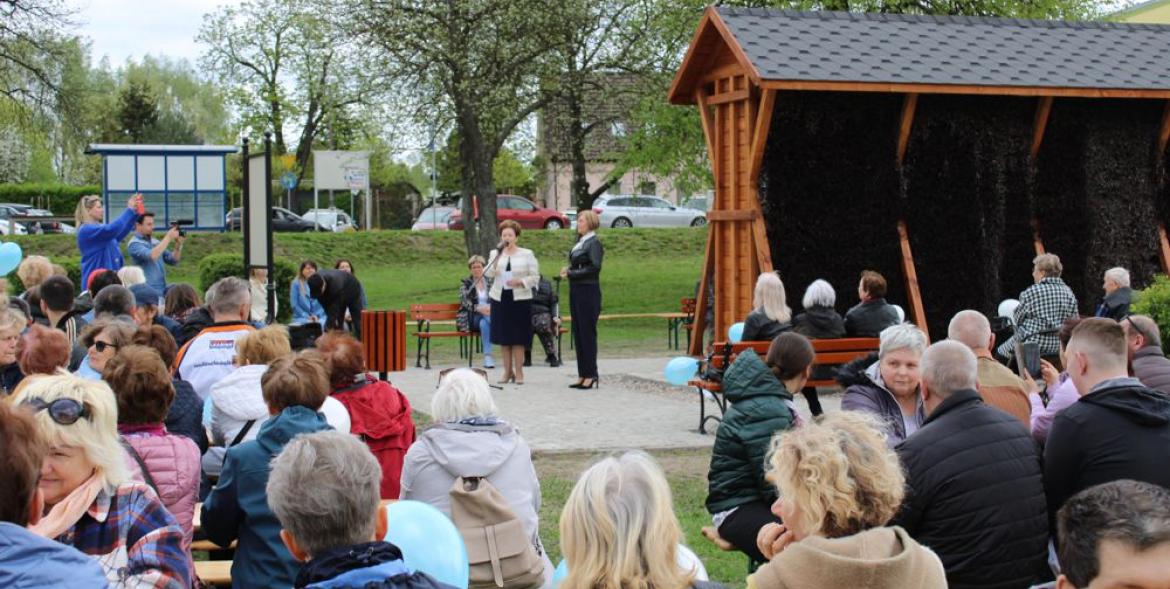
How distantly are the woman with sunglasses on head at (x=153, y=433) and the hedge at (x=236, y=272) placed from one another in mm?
16229

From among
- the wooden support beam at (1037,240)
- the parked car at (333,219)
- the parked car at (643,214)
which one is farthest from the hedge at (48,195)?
the wooden support beam at (1037,240)

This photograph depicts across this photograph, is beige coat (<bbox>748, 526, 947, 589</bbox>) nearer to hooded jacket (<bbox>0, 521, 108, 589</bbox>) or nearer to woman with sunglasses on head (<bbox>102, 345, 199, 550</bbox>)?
hooded jacket (<bbox>0, 521, 108, 589</bbox>)

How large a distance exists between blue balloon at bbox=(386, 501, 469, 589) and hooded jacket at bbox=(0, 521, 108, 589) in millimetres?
1471

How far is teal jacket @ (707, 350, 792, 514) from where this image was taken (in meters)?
5.65

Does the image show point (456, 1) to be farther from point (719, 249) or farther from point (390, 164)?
point (390, 164)

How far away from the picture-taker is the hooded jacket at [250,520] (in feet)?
16.0

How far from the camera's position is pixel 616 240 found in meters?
40.4

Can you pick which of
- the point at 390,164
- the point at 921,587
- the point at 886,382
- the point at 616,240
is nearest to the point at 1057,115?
the point at 886,382

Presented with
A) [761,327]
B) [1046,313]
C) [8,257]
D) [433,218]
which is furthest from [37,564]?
[433,218]

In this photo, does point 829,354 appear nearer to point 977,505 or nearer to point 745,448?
point 745,448

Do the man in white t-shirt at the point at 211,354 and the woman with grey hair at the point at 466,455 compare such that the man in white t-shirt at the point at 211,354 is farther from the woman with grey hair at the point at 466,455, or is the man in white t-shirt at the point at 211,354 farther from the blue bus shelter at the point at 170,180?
the blue bus shelter at the point at 170,180

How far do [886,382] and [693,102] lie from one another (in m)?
10.7

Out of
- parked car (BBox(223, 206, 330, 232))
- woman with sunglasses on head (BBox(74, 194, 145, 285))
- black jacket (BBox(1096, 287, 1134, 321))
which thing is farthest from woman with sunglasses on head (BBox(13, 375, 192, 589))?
parked car (BBox(223, 206, 330, 232))

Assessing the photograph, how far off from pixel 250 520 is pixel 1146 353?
475cm
